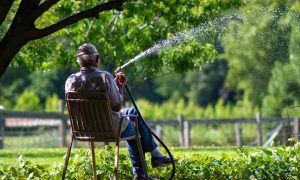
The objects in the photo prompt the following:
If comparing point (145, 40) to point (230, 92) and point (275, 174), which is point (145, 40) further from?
point (230, 92)

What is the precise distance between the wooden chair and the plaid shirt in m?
0.07

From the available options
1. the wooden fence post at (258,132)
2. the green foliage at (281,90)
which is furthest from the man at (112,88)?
the green foliage at (281,90)

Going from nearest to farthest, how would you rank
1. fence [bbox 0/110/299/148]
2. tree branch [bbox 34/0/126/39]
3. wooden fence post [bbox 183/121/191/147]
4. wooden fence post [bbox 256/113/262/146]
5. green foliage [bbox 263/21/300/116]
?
tree branch [bbox 34/0/126/39], fence [bbox 0/110/299/148], wooden fence post [bbox 183/121/191/147], wooden fence post [bbox 256/113/262/146], green foliage [bbox 263/21/300/116]

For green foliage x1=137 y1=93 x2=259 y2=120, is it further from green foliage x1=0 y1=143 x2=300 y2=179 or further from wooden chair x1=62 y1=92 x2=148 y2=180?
wooden chair x1=62 y1=92 x2=148 y2=180

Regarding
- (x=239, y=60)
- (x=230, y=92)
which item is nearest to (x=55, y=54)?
(x=239, y=60)

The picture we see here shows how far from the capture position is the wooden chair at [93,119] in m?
7.23

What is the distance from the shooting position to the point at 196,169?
8.27m

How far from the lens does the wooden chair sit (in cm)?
723

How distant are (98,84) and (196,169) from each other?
150 cm

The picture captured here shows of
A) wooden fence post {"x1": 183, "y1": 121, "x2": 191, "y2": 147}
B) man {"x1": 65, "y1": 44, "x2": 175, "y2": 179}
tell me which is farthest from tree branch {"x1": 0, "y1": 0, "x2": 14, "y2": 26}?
wooden fence post {"x1": 183, "y1": 121, "x2": 191, "y2": 147}

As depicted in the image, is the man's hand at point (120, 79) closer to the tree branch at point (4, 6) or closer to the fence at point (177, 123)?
the tree branch at point (4, 6)

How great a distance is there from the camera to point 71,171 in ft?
26.7

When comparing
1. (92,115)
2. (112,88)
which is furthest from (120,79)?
(92,115)

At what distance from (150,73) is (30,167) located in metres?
10.1
